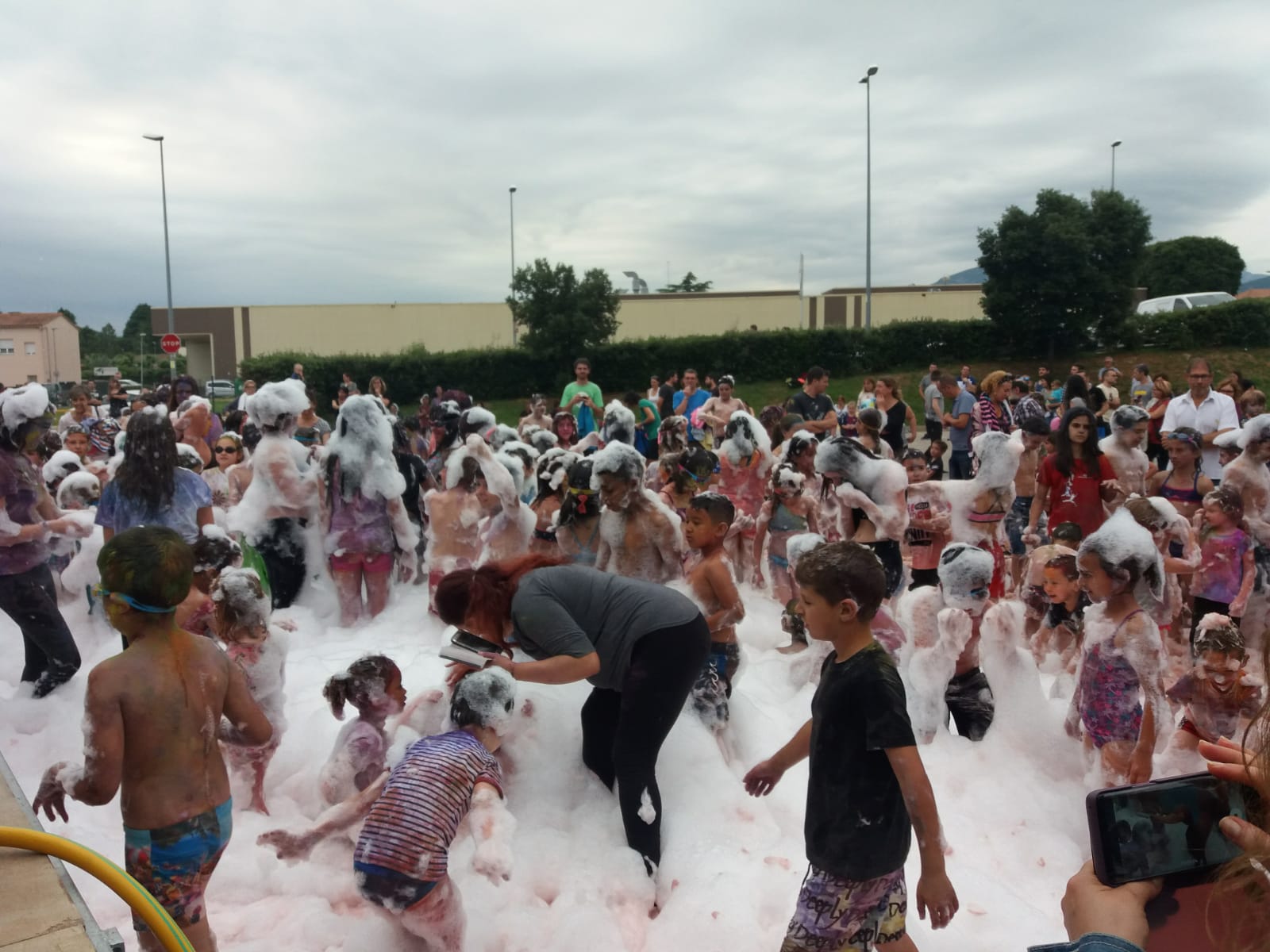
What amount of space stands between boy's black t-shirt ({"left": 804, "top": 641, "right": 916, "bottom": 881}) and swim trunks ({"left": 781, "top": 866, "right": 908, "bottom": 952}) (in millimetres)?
48

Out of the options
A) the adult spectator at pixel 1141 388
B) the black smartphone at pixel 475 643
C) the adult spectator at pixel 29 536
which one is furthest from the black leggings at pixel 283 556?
the adult spectator at pixel 1141 388

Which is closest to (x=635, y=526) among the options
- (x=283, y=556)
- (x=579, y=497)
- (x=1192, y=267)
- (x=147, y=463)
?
(x=579, y=497)

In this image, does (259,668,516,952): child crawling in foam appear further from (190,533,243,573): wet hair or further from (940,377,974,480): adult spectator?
(940,377,974,480): adult spectator

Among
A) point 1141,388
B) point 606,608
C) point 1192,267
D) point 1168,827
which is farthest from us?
point 1192,267

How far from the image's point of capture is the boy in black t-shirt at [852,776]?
2.43 m

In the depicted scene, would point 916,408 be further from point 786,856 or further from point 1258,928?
point 1258,928

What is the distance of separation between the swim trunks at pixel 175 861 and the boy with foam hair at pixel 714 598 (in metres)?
2.05

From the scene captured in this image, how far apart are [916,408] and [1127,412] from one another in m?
18.2

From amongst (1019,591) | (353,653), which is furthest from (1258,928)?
(1019,591)

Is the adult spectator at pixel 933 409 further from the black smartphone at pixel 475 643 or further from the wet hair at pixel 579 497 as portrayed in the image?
the black smartphone at pixel 475 643

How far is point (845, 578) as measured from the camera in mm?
2512

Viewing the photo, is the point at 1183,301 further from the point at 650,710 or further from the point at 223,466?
the point at 650,710

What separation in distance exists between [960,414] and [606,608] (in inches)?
321

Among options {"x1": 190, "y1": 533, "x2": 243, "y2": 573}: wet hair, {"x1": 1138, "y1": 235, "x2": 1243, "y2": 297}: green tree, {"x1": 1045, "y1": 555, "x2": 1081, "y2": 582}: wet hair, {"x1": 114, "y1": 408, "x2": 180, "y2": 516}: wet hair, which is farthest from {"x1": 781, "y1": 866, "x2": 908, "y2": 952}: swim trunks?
{"x1": 1138, "y1": 235, "x2": 1243, "y2": 297}: green tree
